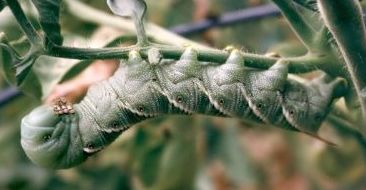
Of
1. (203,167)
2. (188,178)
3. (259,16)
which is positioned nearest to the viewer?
(259,16)

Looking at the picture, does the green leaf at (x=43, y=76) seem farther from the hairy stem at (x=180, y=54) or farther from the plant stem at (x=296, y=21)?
the plant stem at (x=296, y=21)

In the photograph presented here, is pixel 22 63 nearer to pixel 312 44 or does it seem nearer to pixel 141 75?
pixel 141 75

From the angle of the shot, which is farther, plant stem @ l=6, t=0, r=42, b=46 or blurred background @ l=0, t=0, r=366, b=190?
blurred background @ l=0, t=0, r=366, b=190

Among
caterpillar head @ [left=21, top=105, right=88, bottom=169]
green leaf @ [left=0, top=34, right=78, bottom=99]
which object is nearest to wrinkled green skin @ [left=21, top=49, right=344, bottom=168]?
caterpillar head @ [left=21, top=105, right=88, bottom=169]

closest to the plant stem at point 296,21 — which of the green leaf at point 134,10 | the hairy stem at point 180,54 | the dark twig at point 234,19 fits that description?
the hairy stem at point 180,54

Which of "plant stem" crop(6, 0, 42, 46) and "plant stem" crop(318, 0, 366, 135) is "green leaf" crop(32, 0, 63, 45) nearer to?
"plant stem" crop(6, 0, 42, 46)

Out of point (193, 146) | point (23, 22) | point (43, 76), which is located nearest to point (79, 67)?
point (43, 76)

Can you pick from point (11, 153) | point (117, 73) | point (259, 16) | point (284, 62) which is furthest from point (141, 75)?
point (11, 153)

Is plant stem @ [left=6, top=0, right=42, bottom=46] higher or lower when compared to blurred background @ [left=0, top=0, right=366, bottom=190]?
higher
